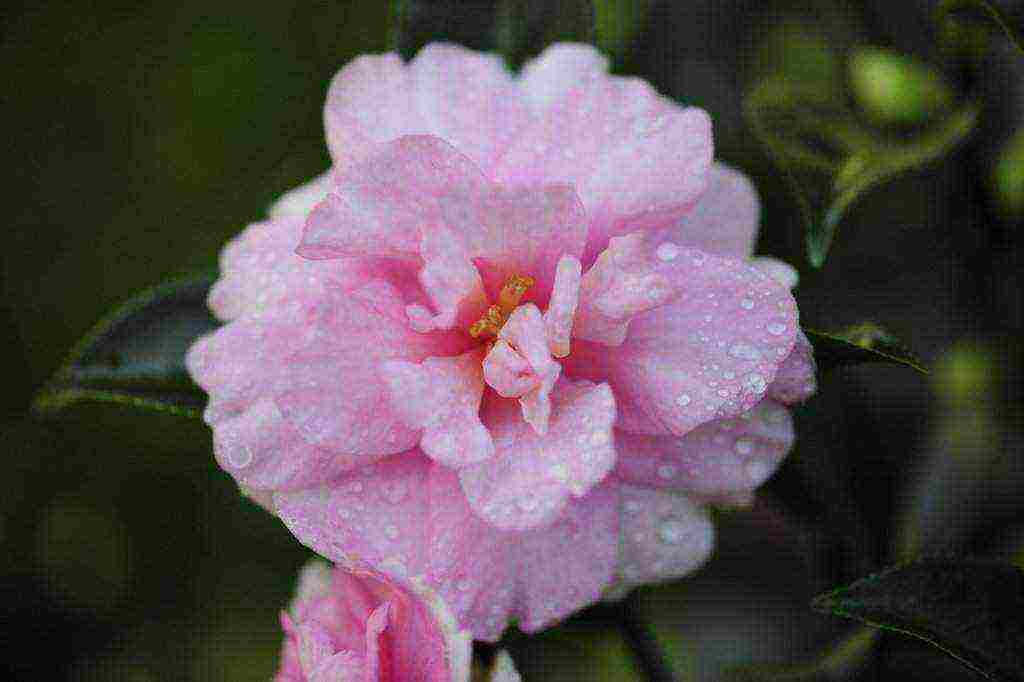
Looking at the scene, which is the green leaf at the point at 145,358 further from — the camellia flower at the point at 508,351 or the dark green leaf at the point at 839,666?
the dark green leaf at the point at 839,666

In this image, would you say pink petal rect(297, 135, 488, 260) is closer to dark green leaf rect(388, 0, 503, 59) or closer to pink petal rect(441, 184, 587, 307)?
pink petal rect(441, 184, 587, 307)

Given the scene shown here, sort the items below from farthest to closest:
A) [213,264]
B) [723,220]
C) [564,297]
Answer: [213,264]
[723,220]
[564,297]

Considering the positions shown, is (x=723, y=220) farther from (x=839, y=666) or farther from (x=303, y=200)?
(x=839, y=666)

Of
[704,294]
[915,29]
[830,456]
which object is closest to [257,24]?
[915,29]

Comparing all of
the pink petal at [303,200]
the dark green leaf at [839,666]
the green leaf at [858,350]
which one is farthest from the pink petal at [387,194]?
the dark green leaf at [839,666]

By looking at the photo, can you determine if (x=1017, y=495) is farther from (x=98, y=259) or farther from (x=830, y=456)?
(x=98, y=259)

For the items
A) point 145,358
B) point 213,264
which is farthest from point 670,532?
point 213,264
